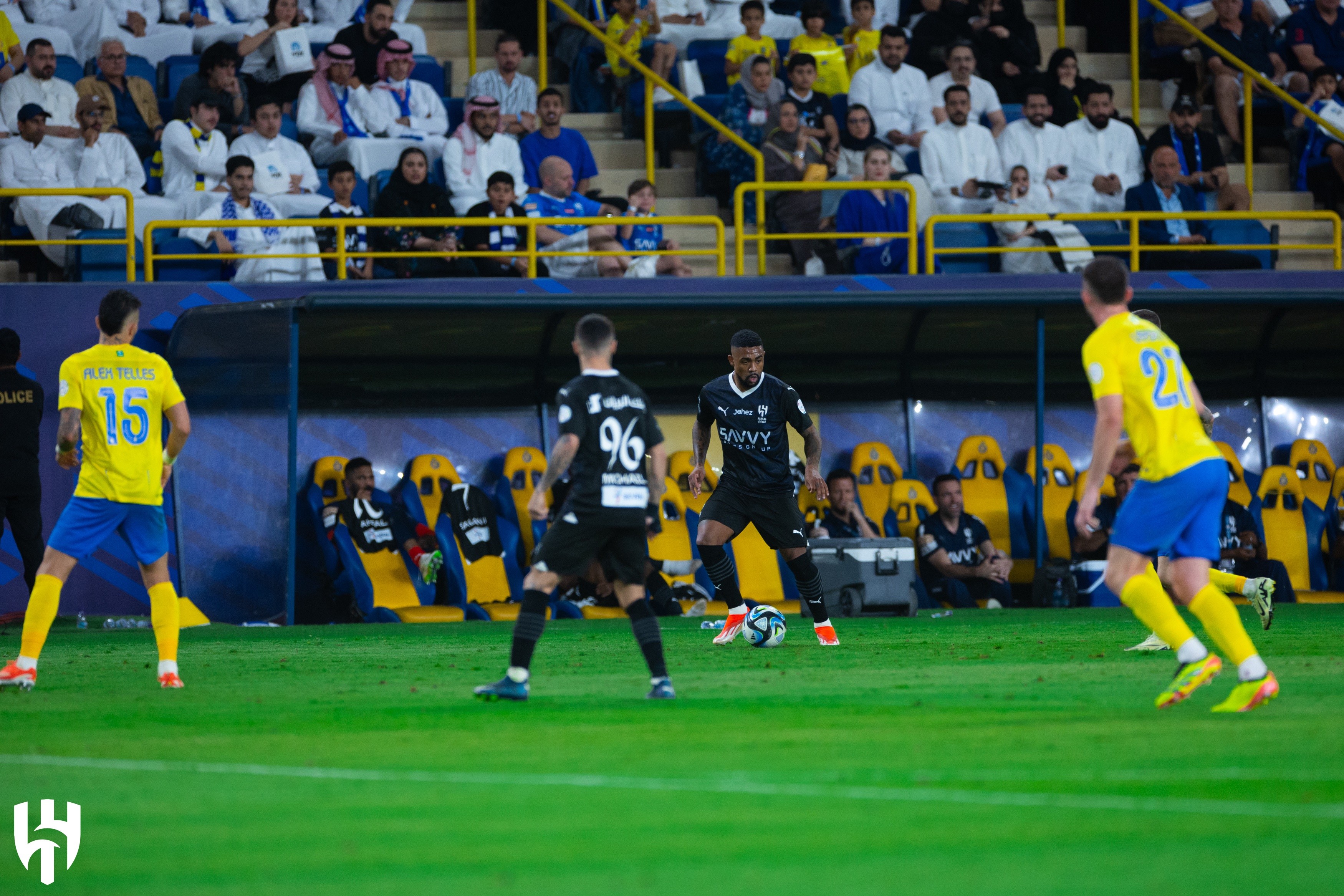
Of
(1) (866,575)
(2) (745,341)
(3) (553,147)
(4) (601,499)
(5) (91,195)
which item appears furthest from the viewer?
(3) (553,147)

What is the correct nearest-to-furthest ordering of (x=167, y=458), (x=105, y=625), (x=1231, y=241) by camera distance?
(x=167, y=458), (x=105, y=625), (x=1231, y=241)

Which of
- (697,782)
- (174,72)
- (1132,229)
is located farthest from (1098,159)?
(697,782)

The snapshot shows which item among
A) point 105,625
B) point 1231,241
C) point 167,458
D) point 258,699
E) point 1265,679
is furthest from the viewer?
point 1231,241

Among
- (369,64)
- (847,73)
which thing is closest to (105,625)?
(369,64)

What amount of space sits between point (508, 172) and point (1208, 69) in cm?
955

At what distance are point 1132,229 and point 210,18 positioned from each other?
1062cm

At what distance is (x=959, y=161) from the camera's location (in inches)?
739

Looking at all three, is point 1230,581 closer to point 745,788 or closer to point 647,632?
point 647,632

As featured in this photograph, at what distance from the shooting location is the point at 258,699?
8617 millimetres

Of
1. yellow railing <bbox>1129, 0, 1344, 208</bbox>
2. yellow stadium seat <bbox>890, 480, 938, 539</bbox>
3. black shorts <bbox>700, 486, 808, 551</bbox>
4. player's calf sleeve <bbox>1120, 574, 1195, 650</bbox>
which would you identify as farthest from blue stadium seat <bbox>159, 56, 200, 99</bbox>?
player's calf sleeve <bbox>1120, 574, 1195, 650</bbox>

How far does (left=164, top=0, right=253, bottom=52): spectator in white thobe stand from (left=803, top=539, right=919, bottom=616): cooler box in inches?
369

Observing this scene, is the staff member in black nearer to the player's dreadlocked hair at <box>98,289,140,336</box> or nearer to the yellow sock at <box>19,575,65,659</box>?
the yellow sock at <box>19,575,65,659</box>

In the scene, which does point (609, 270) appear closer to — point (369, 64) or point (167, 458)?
point (369, 64)

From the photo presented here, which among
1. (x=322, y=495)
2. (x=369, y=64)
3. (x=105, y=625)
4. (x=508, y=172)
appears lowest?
(x=105, y=625)
